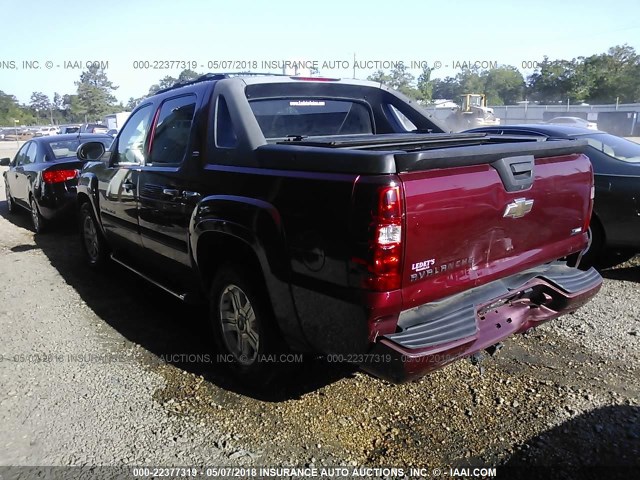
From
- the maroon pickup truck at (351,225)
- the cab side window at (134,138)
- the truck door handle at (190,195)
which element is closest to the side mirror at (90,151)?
the cab side window at (134,138)

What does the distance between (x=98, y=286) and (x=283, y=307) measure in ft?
12.0

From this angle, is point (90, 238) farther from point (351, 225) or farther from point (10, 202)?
point (10, 202)

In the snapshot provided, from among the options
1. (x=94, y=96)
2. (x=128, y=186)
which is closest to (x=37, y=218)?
(x=128, y=186)

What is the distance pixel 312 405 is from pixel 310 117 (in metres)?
2.11

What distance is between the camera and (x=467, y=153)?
259 centimetres

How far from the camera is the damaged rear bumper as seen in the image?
2477mm

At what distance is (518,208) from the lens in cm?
287

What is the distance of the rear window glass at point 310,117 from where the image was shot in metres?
3.75

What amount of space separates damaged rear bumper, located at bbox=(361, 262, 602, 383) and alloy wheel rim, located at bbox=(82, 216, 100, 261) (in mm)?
4592

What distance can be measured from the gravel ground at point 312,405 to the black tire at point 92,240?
141cm

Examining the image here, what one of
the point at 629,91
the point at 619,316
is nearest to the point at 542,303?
the point at 619,316

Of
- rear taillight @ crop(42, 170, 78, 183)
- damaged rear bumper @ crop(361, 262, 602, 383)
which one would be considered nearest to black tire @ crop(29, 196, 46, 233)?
rear taillight @ crop(42, 170, 78, 183)

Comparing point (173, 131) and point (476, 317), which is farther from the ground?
point (173, 131)

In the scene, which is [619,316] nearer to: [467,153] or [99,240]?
[467,153]
